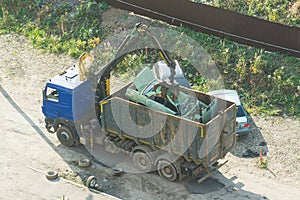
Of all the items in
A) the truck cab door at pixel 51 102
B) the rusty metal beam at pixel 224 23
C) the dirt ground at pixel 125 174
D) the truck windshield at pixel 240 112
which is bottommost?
the dirt ground at pixel 125 174

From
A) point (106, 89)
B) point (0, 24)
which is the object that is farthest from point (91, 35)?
point (106, 89)

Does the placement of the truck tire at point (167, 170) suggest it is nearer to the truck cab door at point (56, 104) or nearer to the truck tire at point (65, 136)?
the truck tire at point (65, 136)

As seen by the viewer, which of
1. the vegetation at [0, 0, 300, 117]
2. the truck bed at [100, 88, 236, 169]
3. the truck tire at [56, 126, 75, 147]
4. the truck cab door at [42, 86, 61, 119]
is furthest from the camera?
the vegetation at [0, 0, 300, 117]

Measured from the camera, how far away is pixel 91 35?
2686 cm

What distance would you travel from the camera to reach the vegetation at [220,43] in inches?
880

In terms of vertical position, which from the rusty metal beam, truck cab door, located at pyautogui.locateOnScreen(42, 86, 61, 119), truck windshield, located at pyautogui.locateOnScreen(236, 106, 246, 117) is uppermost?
the rusty metal beam

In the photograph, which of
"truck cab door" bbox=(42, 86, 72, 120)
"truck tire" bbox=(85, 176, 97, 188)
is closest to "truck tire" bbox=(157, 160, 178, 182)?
"truck tire" bbox=(85, 176, 97, 188)

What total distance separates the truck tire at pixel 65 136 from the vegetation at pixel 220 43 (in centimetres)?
575

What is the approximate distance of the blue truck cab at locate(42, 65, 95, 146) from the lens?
19203mm

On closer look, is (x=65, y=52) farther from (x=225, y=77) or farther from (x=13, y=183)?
(x=13, y=183)

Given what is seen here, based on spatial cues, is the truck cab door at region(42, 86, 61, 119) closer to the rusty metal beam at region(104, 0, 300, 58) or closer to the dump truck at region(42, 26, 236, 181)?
the dump truck at region(42, 26, 236, 181)

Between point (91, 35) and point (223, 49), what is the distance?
21.6 feet

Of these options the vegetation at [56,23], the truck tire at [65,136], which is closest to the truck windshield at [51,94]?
the truck tire at [65,136]

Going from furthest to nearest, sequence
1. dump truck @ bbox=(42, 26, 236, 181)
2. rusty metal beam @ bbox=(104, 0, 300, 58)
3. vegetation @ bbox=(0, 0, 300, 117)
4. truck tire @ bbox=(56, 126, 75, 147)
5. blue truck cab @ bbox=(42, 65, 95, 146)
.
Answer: rusty metal beam @ bbox=(104, 0, 300, 58)
vegetation @ bbox=(0, 0, 300, 117)
truck tire @ bbox=(56, 126, 75, 147)
blue truck cab @ bbox=(42, 65, 95, 146)
dump truck @ bbox=(42, 26, 236, 181)
